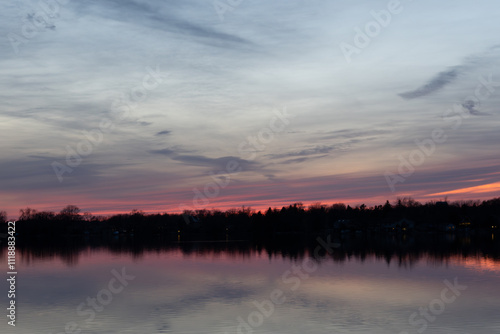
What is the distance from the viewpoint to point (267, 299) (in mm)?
33688

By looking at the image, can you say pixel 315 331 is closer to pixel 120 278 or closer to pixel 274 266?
pixel 120 278

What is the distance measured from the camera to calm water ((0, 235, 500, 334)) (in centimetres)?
2583

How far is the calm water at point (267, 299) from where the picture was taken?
2583 centimetres

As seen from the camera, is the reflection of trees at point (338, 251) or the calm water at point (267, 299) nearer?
the calm water at point (267, 299)

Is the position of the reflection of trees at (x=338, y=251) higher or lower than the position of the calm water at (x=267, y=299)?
lower

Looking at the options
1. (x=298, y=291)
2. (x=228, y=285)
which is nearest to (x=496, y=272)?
(x=298, y=291)

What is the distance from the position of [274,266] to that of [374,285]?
62.4 feet

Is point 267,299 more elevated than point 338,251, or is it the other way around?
point 267,299

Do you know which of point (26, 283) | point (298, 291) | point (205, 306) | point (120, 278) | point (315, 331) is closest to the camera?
point (315, 331)

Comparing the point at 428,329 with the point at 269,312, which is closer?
the point at 428,329

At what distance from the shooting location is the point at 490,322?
25.4 metres

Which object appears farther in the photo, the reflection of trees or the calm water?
the reflection of trees

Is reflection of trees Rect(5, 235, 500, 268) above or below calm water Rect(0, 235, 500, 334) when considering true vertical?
below

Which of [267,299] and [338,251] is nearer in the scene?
[267,299]
